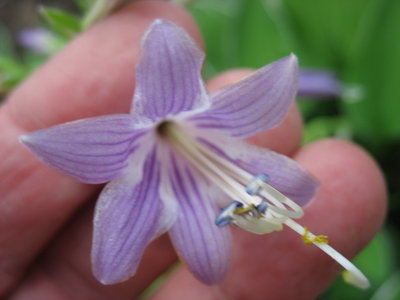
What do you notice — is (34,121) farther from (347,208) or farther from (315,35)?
(315,35)

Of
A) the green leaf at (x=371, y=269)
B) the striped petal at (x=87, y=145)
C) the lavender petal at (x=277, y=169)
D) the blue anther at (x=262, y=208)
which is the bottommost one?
the green leaf at (x=371, y=269)

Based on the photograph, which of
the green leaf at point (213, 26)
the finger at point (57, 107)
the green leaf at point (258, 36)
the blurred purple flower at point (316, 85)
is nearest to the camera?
the finger at point (57, 107)

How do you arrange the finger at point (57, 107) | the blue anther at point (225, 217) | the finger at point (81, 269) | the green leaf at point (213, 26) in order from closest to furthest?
1. the blue anther at point (225, 217)
2. the finger at point (57, 107)
3. the finger at point (81, 269)
4. the green leaf at point (213, 26)

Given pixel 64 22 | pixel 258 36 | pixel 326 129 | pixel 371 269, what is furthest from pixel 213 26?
pixel 371 269

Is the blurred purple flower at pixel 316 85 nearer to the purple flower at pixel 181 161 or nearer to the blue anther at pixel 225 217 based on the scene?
the purple flower at pixel 181 161

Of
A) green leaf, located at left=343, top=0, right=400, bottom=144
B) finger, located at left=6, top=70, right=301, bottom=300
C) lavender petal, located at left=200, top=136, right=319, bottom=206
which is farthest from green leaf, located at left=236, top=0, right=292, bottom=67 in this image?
lavender petal, located at left=200, top=136, right=319, bottom=206

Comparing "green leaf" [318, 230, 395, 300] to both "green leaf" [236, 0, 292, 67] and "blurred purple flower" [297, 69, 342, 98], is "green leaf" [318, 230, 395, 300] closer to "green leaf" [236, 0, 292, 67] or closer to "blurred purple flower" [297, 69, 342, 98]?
"blurred purple flower" [297, 69, 342, 98]

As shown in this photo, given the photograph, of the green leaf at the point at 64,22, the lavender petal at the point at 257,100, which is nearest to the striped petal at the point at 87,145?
the lavender petal at the point at 257,100
